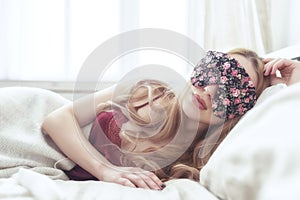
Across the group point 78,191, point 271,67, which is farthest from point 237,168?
point 271,67

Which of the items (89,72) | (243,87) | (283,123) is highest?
(283,123)

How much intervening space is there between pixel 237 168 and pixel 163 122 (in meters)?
0.59

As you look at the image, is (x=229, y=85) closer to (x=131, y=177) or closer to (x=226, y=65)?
(x=226, y=65)

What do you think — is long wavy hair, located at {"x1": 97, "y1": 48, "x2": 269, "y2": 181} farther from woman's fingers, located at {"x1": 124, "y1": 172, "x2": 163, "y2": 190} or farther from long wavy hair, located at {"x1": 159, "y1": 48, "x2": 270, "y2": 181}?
woman's fingers, located at {"x1": 124, "y1": 172, "x2": 163, "y2": 190}

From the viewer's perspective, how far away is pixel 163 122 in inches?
43.4

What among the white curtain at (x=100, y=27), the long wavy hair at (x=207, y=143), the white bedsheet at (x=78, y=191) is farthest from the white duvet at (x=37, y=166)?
the white curtain at (x=100, y=27)

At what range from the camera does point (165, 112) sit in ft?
3.65

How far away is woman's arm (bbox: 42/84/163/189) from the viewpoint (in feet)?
3.07

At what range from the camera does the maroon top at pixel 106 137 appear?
105 centimetres

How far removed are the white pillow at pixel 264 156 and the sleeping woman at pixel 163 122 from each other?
387 millimetres

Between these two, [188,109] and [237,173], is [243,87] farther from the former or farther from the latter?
[237,173]

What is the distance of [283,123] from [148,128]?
64cm

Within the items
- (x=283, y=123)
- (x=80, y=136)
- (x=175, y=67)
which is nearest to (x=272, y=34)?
(x=175, y=67)

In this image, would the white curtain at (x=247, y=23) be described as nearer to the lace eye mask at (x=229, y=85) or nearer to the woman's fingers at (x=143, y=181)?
the lace eye mask at (x=229, y=85)
